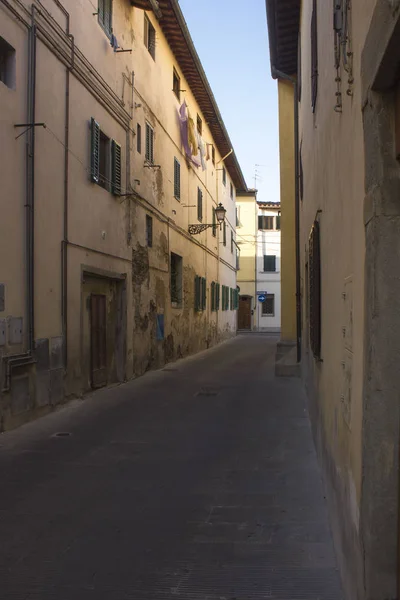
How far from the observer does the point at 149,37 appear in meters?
15.5

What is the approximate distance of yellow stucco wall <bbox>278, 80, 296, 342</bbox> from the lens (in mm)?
14859

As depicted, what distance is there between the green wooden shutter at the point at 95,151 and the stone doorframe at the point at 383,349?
29.7 feet

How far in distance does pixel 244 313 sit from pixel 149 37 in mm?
27433

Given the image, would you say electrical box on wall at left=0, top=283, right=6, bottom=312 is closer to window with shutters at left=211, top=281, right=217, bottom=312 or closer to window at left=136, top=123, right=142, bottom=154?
window at left=136, top=123, right=142, bottom=154

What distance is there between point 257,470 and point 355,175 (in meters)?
3.92

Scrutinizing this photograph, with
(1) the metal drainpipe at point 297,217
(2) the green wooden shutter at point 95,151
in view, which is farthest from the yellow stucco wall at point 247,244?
(2) the green wooden shutter at point 95,151

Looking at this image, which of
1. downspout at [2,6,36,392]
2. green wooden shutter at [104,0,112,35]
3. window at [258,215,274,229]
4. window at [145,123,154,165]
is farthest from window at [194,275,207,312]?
window at [258,215,274,229]

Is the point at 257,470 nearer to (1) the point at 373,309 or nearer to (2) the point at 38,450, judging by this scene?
(2) the point at 38,450

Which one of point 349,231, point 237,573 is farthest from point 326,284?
point 237,573

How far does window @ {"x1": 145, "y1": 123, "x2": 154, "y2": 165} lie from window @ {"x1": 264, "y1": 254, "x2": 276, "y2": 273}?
26.7 m

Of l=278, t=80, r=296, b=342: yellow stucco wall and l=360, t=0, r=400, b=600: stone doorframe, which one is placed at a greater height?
l=278, t=80, r=296, b=342: yellow stucco wall

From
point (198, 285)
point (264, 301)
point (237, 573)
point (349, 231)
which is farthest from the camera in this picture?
point (264, 301)

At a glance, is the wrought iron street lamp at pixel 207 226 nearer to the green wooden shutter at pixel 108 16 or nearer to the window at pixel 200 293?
the window at pixel 200 293

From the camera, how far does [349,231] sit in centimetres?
320
